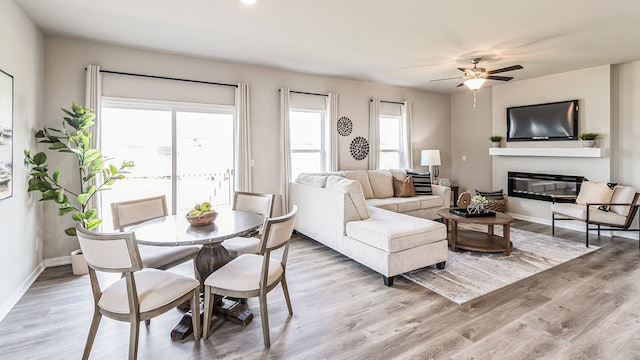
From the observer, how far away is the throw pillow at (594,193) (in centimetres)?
471

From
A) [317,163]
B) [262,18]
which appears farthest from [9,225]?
[317,163]

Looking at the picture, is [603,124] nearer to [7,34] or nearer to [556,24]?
[556,24]

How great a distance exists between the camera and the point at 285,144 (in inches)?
204

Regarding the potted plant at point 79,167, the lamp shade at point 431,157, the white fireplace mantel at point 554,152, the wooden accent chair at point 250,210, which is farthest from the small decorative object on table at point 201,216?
the white fireplace mantel at point 554,152

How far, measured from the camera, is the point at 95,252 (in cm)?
182

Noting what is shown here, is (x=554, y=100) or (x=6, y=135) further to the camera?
(x=554, y=100)

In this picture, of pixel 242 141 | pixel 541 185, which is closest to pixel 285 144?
pixel 242 141

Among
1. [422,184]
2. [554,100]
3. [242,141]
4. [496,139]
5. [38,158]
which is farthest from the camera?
[496,139]

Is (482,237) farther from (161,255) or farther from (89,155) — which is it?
(89,155)

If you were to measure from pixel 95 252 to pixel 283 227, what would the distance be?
3.72 ft

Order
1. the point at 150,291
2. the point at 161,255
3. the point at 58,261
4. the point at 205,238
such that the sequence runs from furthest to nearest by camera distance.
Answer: the point at 58,261
the point at 161,255
the point at 205,238
the point at 150,291

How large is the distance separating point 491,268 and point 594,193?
273 centimetres

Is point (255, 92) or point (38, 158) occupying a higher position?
point (255, 92)

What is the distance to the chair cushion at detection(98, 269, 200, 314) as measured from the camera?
1.91m
